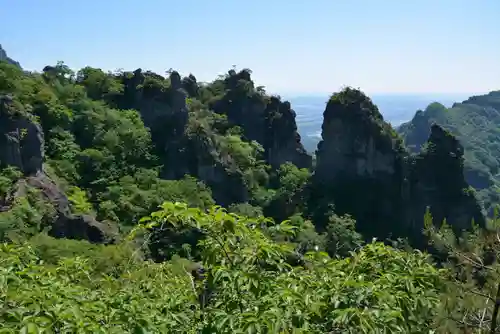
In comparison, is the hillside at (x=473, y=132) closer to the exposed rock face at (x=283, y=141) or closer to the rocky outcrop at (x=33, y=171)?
the exposed rock face at (x=283, y=141)

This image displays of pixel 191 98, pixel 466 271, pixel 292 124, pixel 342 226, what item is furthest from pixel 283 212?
pixel 466 271

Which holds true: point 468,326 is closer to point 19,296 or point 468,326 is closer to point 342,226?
point 19,296

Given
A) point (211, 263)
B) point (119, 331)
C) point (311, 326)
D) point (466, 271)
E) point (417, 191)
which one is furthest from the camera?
point (417, 191)

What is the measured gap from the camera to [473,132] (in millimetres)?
113188

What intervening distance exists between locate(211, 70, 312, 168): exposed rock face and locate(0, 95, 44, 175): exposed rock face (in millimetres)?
21263

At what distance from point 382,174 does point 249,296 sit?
38053mm

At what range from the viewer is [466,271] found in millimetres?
4551

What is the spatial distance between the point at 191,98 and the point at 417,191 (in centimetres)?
2056

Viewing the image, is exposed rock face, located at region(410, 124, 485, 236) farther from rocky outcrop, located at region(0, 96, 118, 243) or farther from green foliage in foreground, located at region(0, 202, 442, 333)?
green foliage in foreground, located at region(0, 202, 442, 333)

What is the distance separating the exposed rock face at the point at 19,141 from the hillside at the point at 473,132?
62341 millimetres

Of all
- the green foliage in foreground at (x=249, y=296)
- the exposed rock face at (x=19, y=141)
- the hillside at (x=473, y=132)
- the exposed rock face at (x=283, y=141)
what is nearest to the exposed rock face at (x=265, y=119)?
the exposed rock face at (x=283, y=141)

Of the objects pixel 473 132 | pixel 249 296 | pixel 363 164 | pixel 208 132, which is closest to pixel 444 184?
pixel 363 164

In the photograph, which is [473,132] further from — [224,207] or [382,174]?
[224,207]

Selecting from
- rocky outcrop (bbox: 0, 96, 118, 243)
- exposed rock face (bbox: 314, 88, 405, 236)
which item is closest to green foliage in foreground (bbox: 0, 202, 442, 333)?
rocky outcrop (bbox: 0, 96, 118, 243)
